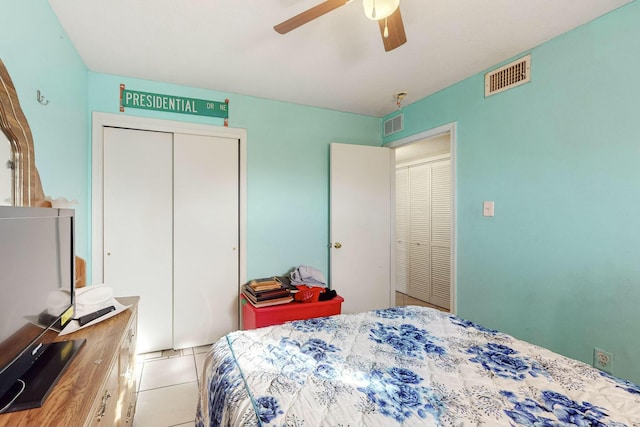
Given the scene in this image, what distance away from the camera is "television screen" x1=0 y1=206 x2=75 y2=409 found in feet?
2.55

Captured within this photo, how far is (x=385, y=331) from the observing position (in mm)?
1567

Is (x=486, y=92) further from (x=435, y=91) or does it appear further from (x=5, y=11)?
(x=5, y=11)

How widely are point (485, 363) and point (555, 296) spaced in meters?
1.09

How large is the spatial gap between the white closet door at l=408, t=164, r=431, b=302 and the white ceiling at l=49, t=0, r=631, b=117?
1755mm

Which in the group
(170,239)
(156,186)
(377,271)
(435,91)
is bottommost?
(377,271)

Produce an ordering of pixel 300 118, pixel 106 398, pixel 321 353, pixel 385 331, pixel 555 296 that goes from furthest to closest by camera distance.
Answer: pixel 300 118 < pixel 555 296 < pixel 385 331 < pixel 321 353 < pixel 106 398

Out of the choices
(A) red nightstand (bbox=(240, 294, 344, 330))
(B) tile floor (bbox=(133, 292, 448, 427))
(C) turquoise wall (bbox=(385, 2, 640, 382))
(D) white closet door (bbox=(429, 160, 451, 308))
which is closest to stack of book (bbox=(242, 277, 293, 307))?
(A) red nightstand (bbox=(240, 294, 344, 330))

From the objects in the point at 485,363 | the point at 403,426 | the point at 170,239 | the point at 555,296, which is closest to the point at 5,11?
the point at 170,239

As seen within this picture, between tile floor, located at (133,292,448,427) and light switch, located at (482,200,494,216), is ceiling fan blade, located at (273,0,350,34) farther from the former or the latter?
tile floor, located at (133,292,448,427)

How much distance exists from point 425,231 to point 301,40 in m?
3.11

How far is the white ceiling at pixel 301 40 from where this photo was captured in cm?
166

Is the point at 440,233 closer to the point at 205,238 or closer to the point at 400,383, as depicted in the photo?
the point at 205,238

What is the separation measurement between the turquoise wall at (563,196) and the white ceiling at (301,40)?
27 centimetres

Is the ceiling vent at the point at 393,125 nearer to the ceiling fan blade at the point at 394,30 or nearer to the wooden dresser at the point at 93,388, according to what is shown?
the ceiling fan blade at the point at 394,30
